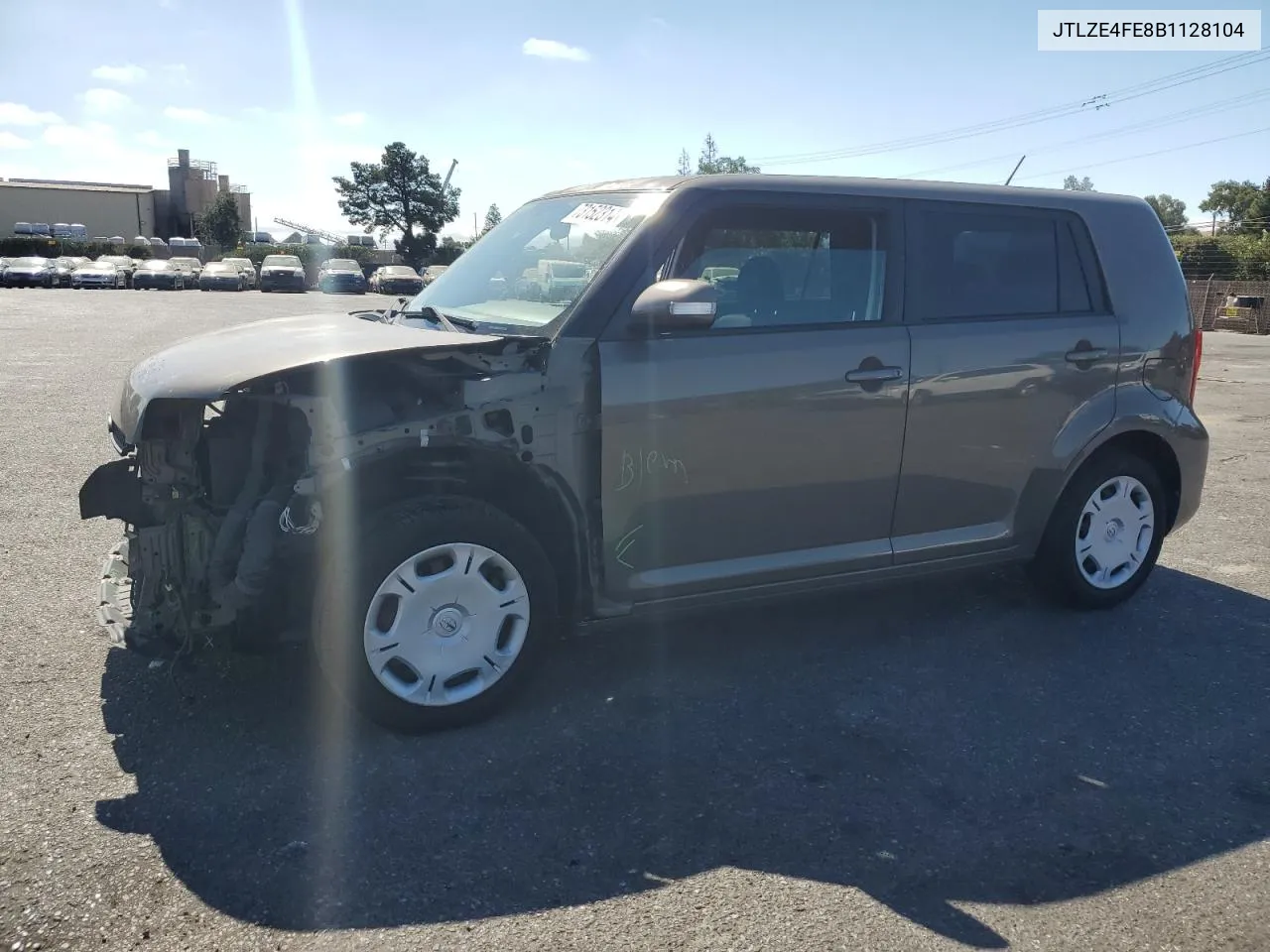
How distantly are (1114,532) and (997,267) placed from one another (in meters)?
1.44

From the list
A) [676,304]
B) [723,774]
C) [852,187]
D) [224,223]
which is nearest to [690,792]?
[723,774]


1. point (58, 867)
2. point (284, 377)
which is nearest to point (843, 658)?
point (284, 377)

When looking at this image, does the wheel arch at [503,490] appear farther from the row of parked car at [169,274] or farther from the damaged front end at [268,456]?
the row of parked car at [169,274]

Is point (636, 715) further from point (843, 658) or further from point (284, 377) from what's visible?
point (284, 377)

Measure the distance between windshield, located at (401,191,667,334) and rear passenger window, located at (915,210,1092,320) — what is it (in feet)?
4.08

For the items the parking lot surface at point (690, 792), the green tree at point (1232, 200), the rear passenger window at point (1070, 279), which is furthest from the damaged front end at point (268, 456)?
the green tree at point (1232, 200)

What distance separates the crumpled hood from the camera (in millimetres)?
3396

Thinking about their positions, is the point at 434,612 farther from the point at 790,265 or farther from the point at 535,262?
the point at 790,265

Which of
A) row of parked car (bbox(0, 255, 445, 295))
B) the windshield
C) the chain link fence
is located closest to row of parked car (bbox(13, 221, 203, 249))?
row of parked car (bbox(0, 255, 445, 295))

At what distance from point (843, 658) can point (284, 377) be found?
99.4 inches

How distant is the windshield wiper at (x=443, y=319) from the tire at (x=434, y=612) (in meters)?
0.80

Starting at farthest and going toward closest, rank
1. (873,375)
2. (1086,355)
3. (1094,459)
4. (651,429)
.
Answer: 1. (1094,459)
2. (1086,355)
3. (873,375)
4. (651,429)

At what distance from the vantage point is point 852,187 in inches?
173

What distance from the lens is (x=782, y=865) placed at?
2.99 meters
